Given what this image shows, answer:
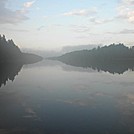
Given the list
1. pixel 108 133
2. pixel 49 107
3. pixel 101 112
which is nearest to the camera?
pixel 108 133

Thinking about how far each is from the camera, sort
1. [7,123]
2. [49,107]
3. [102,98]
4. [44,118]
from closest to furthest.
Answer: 1. [7,123]
2. [44,118]
3. [49,107]
4. [102,98]

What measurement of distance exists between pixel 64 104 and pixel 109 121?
11.1 metres

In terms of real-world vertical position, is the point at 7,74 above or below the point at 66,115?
above

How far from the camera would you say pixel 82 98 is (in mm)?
45969

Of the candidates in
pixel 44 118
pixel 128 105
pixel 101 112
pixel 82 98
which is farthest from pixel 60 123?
pixel 82 98

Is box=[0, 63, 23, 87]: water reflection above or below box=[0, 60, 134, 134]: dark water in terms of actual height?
above

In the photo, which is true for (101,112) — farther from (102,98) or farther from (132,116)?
(102,98)

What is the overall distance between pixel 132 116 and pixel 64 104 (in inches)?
454

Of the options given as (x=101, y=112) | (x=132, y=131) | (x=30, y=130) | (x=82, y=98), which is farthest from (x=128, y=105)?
(x=30, y=130)

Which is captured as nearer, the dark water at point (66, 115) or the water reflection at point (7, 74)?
the dark water at point (66, 115)

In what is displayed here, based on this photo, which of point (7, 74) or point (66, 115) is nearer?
point (66, 115)

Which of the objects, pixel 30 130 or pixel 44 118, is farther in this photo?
pixel 44 118

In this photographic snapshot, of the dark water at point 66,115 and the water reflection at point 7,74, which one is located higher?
the water reflection at point 7,74

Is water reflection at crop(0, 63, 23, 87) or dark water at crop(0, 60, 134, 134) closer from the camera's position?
dark water at crop(0, 60, 134, 134)
